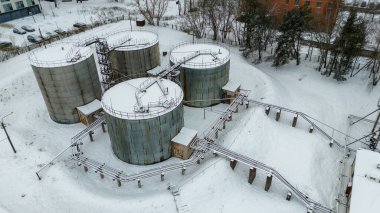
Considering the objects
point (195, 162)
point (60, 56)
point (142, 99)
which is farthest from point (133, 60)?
point (195, 162)

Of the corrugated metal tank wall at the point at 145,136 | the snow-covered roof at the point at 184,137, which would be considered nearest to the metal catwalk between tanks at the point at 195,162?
the snow-covered roof at the point at 184,137

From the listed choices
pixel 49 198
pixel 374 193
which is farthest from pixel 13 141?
pixel 374 193

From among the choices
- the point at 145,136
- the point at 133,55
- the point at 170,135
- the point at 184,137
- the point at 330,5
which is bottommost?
the point at 184,137

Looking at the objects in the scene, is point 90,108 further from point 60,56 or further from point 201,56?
point 201,56

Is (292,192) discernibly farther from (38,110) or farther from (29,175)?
(38,110)

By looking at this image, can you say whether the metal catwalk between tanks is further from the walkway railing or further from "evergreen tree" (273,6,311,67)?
"evergreen tree" (273,6,311,67)
